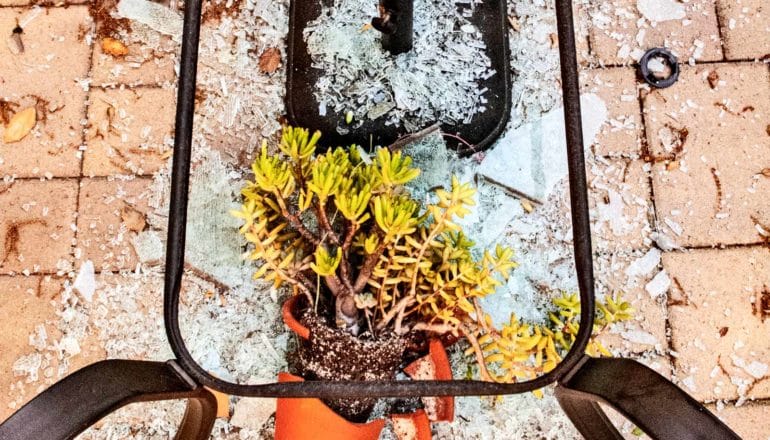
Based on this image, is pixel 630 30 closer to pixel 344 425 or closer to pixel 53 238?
pixel 344 425

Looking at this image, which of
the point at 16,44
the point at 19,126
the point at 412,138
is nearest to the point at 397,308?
the point at 412,138

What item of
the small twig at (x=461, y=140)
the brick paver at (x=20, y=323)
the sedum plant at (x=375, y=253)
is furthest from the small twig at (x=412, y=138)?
the brick paver at (x=20, y=323)

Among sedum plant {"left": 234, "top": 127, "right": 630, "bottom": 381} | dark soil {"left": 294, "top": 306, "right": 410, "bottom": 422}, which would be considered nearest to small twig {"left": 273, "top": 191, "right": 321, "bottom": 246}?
sedum plant {"left": 234, "top": 127, "right": 630, "bottom": 381}

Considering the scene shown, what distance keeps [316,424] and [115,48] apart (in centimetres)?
83

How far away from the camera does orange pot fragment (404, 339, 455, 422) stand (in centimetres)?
108

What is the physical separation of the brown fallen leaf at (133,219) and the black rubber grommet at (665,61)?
984mm

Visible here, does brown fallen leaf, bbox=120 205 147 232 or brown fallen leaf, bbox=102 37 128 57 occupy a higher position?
brown fallen leaf, bbox=102 37 128 57

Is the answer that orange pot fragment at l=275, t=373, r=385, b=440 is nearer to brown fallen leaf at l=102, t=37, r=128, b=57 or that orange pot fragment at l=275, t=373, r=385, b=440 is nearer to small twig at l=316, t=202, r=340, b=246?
small twig at l=316, t=202, r=340, b=246

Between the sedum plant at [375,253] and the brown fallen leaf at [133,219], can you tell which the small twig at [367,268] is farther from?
the brown fallen leaf at [133,219]

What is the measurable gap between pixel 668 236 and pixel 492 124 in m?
0.38

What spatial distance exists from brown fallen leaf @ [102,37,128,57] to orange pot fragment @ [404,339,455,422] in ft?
2.69

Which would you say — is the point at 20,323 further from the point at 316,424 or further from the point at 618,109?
the point at 618,109

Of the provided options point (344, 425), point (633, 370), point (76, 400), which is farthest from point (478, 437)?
point (76, 400)

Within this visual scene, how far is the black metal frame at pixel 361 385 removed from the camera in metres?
0.62
